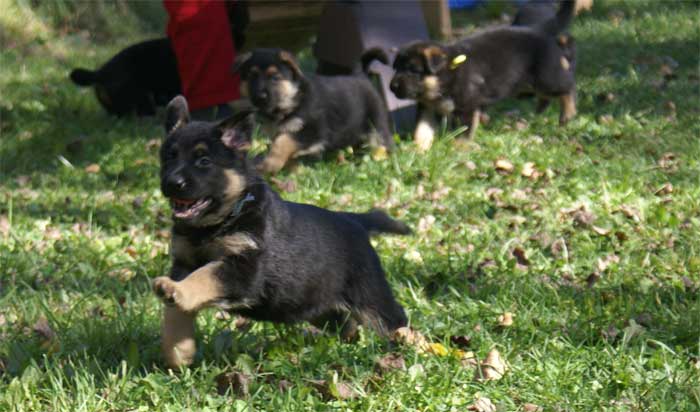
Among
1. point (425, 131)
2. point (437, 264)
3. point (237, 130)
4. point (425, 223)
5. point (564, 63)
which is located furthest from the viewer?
point (564, 63)

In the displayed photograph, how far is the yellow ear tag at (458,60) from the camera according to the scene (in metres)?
6.35

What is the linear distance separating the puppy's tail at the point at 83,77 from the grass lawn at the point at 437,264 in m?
0.26

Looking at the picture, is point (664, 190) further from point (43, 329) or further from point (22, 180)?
point (22, 180)

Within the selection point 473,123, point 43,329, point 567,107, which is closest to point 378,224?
point 43,329

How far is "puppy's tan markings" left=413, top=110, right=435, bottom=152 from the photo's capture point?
641 centimetres

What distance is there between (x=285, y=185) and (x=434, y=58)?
1.57 metres

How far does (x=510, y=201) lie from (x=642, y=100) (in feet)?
8.34

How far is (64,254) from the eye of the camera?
4.68 meters

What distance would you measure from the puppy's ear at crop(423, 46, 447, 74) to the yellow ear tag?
6 cm

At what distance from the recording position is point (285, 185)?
18.8ft

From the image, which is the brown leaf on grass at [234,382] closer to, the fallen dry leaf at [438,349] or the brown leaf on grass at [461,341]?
the fallen dry leaf at [438,349]

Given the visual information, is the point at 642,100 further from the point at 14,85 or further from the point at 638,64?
the point at 14,85

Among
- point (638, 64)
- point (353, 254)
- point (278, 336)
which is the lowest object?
point (638, 64)

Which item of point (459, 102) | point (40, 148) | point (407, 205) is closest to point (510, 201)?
point (407, 205)
